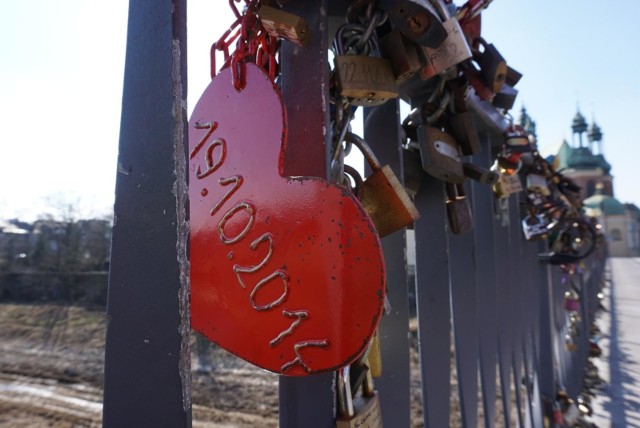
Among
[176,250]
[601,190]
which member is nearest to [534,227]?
[176,250]

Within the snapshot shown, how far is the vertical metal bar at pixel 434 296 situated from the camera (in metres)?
0.85

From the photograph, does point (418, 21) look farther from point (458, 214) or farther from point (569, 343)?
A: point (569, 343)

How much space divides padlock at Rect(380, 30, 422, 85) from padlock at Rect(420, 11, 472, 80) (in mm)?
53

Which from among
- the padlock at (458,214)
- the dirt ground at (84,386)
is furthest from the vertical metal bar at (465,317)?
the dirt ground at (84,386)

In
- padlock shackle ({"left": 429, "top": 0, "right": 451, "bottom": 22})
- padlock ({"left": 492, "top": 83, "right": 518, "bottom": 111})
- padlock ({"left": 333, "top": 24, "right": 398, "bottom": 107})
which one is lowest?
padlock ({"left": 333, "top": 24, "right": 398, "bottom": 107})

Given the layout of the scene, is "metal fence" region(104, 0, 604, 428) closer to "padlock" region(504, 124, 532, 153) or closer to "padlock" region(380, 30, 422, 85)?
"padlock" region(380, 30, 422, 85)

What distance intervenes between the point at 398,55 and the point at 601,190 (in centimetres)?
4085

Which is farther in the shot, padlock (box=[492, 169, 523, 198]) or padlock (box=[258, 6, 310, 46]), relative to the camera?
padlock (box=[492, 169, 523, 198])

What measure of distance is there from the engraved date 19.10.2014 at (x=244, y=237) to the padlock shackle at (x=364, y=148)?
171mm

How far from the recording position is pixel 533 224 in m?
2.02

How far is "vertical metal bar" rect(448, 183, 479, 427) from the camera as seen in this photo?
99cm

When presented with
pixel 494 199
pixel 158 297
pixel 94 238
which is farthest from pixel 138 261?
pixel 94 238

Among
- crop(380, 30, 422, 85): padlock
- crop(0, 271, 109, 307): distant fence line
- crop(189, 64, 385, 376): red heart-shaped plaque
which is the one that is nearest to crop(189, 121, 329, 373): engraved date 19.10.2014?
crop(189, 64, 385, 376): red heart-shaped plaque

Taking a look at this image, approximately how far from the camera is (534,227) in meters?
1.98
